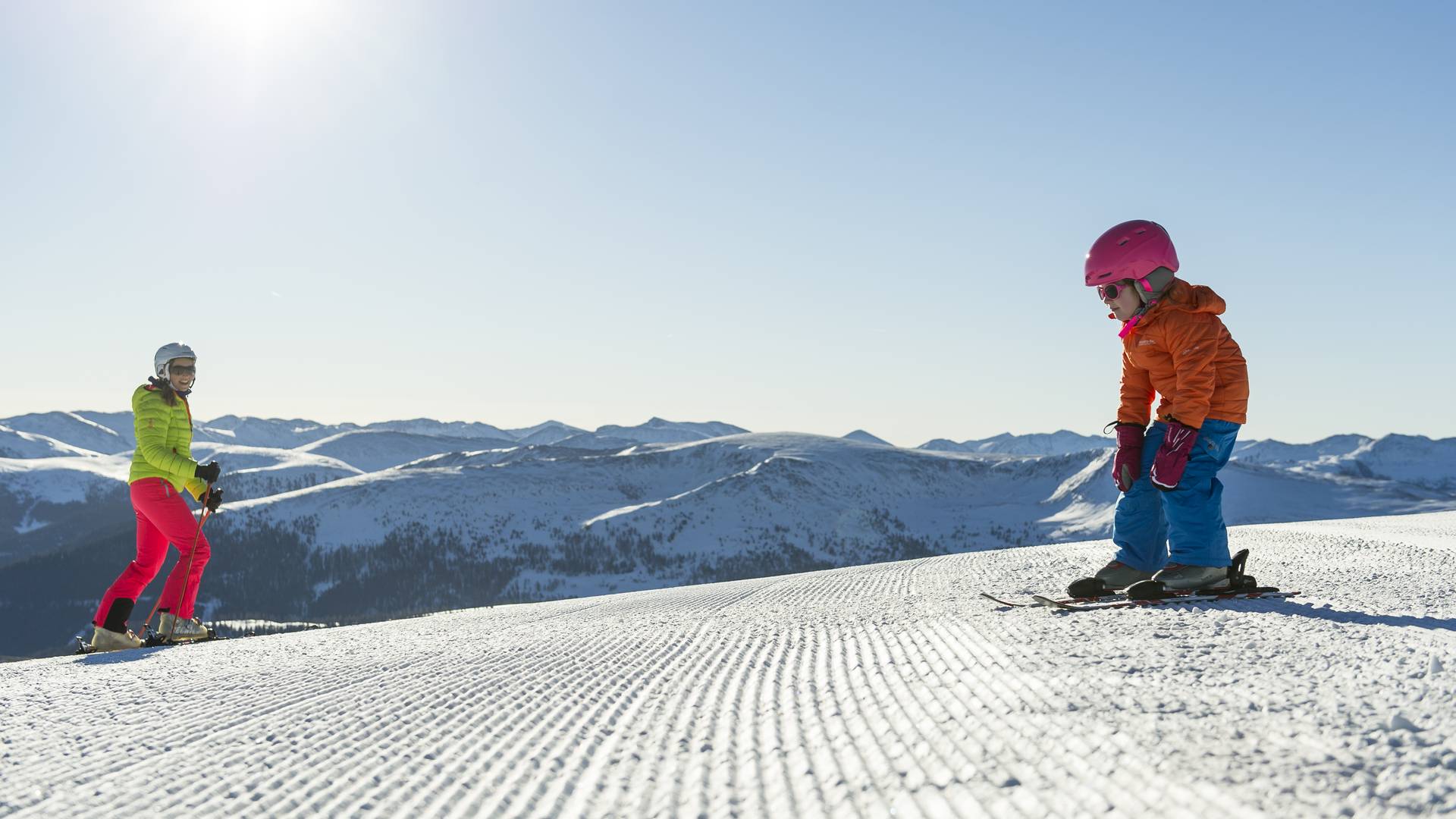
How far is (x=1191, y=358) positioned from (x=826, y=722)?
11.9ft

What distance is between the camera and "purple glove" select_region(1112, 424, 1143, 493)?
560 centimetres

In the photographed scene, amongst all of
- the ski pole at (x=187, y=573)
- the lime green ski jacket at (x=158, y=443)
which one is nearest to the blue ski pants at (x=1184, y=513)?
the lime green ski jacket at (x=158, y=443)

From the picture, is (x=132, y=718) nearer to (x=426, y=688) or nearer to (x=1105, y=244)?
(x=426, y=688)

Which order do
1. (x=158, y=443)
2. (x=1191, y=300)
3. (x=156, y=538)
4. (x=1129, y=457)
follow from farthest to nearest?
(x=156, y=538) < (x=158, y=443) < (x=1129, y=457) < (x=1191, y=300)

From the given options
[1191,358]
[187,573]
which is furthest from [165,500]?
[1191,358]

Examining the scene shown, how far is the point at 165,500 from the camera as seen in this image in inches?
322

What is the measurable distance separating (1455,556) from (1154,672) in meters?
5.12

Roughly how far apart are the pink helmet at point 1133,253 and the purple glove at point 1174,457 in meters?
1.00

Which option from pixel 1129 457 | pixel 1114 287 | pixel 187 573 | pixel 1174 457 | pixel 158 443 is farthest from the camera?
pixel 187 573

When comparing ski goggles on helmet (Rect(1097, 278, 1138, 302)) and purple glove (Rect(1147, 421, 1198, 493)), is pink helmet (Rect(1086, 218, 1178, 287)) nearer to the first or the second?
→ ski goggles on helmet (Rect(1097, 278, 1138, 302))

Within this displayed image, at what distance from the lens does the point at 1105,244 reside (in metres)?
5.42

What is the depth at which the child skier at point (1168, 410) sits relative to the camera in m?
5.01

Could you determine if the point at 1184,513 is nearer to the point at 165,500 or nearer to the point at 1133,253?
the point at 1133,253

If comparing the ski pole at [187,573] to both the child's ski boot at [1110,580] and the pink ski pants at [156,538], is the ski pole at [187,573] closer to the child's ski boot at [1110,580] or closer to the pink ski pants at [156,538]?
the pink ski pants at [156,538]
